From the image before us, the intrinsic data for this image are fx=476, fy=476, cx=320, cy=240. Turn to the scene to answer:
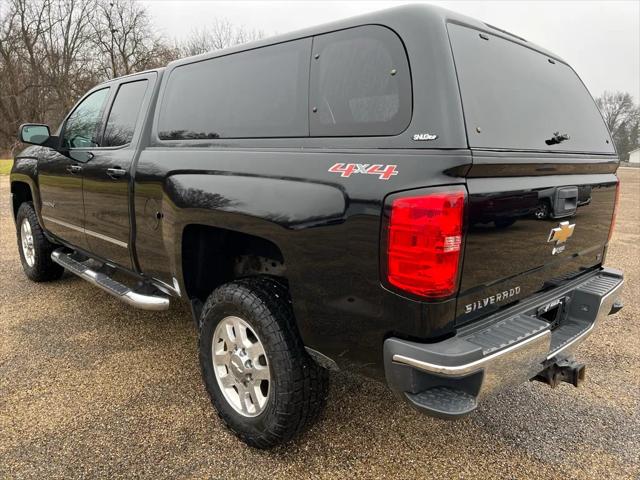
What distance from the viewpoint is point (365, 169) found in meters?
1.82

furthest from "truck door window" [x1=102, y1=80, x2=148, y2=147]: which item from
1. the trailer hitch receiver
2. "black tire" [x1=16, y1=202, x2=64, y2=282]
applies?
the trailer hitch receiver

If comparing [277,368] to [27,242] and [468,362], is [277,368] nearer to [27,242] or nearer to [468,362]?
[468,362]

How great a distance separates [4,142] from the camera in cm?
3425

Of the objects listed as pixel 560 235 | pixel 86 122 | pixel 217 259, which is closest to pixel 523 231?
pixel 560 235

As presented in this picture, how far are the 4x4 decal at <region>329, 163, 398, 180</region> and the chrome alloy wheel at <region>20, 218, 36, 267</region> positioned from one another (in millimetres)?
4236

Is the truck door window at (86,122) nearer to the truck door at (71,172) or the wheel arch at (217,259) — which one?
the truck door at (71,172)

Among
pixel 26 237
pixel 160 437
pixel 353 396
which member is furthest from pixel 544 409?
pixel 26 237

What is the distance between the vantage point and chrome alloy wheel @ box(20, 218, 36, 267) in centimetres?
494

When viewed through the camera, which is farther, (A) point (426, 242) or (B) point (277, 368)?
(B) point (277, 368)

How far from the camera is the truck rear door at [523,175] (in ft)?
5.98

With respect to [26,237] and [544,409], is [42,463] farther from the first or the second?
[26,237]

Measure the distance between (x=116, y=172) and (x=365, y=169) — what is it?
6.71 feet

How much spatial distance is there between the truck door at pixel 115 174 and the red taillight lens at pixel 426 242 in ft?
6.75

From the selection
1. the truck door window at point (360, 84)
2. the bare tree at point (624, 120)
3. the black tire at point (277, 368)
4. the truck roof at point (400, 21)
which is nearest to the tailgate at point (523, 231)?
the truck door window at point (360, 84)
